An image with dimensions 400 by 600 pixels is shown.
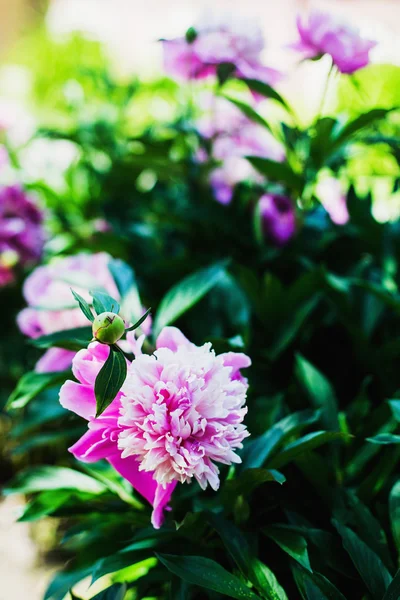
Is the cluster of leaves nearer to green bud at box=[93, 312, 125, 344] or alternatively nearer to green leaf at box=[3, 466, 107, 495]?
green leaf at box=[3, 466, 107, 495]

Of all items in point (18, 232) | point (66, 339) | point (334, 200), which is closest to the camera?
point (66, 339)

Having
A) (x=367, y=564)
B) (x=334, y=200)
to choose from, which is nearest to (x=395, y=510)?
(x=367, y=564)

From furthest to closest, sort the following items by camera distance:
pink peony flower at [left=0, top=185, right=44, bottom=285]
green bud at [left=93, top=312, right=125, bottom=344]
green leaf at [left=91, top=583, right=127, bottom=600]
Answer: pink peony flower at [left=0, top=185, right=44, bottom=285], green leaf at [left=91, top=583, right=127, bottom=600], green bud at [left=93, top=312, right=125, bottom=344]

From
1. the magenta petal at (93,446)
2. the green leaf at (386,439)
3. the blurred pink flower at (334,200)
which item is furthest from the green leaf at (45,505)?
the blurred pink flower at (334,200)

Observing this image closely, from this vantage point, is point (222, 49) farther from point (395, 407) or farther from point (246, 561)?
point (246, 561)

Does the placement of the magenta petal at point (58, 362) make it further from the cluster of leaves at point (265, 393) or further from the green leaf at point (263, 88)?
the green leaf at point (263, 88)

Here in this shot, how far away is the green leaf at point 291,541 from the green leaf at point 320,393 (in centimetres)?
13

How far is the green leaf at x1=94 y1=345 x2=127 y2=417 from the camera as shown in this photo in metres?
0.39

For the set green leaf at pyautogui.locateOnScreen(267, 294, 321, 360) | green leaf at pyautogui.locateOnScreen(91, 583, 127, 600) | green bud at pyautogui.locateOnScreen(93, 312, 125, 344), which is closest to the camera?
green bud at pyautogui.locateOnScreen(93, 312, 125, 344)

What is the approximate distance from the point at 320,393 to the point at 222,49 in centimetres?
45

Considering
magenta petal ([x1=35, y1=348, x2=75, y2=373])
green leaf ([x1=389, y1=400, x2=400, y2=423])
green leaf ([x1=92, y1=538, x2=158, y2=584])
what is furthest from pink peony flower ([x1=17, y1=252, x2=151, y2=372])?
green leaf ([x1=389, y1=400, x2=400, y2=423])

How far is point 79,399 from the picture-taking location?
419mm

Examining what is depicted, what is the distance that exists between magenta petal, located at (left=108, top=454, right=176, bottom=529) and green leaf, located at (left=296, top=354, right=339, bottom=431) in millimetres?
228

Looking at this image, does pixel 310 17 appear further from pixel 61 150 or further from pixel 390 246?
pixel 61 150
